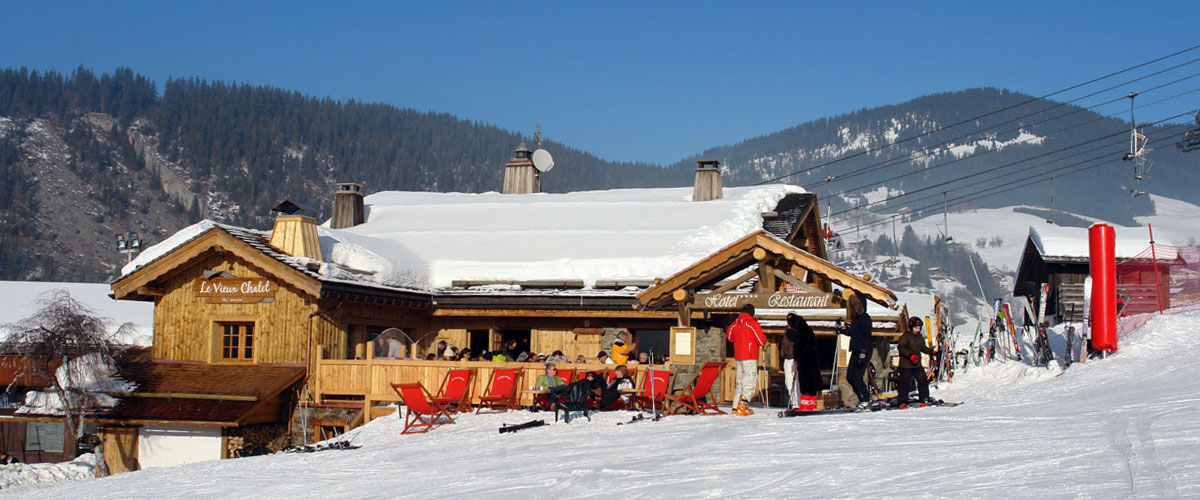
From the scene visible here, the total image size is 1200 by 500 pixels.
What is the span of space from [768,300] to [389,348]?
8.62 meters

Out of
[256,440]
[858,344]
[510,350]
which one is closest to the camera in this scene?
[858,344]

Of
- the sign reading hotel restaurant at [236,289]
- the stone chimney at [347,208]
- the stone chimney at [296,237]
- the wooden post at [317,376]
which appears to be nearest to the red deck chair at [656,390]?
the wooden post at [317,376]

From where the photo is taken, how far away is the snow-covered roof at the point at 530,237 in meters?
23.0

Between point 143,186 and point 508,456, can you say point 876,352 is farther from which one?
point 143,186

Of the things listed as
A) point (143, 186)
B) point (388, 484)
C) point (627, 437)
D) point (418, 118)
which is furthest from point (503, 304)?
point (418, 118)

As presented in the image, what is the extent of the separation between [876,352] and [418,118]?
157564 millimetres

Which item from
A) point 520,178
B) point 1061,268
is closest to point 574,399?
point 520,178

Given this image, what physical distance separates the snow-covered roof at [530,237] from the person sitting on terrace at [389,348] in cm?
123

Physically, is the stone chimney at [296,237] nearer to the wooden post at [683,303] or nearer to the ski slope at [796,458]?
the ski slope at [796,458]

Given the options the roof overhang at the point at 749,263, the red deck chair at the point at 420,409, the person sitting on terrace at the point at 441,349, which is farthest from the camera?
the person sitting on terrace at the point at 441,349

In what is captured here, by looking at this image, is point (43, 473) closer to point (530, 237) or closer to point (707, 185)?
point (530, 237)

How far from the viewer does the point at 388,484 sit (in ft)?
34.8

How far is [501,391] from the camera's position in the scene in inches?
677

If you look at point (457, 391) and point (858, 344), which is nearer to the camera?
point (858, 344)
